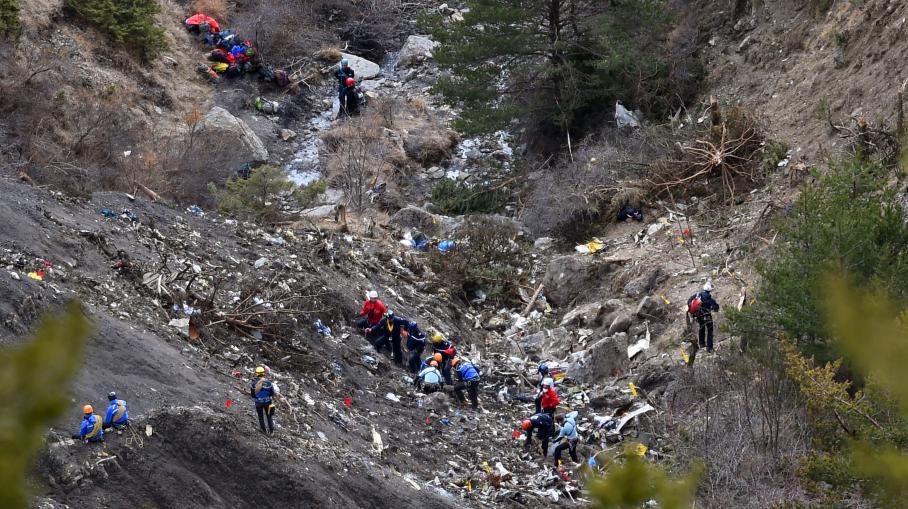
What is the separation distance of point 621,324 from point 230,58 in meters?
15.0

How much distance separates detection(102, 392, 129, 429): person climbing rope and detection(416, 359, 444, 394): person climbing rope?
569 centimetres

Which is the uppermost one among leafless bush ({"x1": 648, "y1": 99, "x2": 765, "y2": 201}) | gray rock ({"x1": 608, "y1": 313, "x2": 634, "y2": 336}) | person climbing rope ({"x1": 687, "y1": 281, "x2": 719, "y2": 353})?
leafless bush ({"x1": 648, "y1": 99, "x2": 765, "y2": 201})

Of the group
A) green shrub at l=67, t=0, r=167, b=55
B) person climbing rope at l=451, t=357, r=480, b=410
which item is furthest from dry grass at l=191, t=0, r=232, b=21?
person climbing rope at l=451, t=357, r=480, b=410

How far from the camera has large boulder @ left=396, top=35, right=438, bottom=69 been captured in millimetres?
28156

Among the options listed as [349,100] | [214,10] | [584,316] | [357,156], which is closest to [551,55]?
[357,156]

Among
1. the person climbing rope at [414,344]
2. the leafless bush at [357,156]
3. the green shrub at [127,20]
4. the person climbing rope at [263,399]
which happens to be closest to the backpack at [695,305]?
the person climbing rope at [414,344]

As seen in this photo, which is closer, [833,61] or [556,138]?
[833,61]

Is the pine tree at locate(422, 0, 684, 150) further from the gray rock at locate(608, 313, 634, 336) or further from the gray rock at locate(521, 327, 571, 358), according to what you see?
the gray rock at locate(608, 313, 634, 336)

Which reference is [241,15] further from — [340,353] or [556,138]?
[340,353]

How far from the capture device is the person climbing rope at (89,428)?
7.82m

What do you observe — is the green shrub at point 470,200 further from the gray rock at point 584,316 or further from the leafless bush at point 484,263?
the gray rock at point 584,316

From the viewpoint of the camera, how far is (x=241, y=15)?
91.9 ft

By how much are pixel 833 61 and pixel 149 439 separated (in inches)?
586

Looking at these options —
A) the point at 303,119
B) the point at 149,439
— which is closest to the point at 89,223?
the point at 149,439
